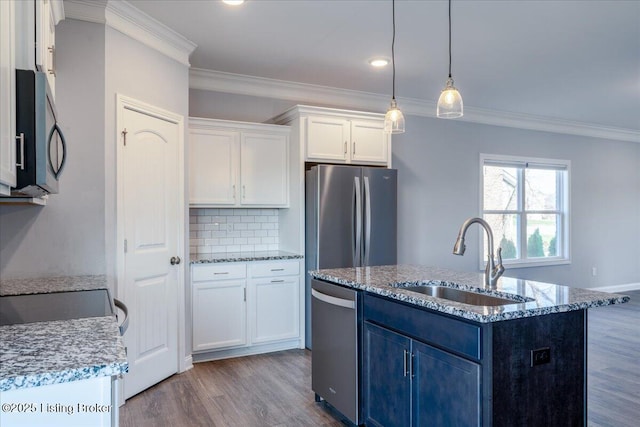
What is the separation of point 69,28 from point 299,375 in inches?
113

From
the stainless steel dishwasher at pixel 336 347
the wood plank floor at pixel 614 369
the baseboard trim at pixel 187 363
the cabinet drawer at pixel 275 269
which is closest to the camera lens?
the stainless steel dishwasher at pixel 336 347

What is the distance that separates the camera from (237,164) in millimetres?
4195

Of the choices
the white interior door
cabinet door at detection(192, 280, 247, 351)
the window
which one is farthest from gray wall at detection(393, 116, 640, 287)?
the white interior door

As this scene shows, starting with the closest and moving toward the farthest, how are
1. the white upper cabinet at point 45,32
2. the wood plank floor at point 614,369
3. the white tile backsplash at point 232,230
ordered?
the white upper cabinet at point 45,32 < the wood plank floor at point 614,369 < the white tile backsplash at point 232,230

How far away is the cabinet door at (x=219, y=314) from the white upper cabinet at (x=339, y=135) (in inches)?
54.5

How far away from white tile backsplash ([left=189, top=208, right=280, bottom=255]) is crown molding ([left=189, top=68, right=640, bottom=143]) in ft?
3.92

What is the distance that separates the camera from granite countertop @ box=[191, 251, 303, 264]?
3900mm

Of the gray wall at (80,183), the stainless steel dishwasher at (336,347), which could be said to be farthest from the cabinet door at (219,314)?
the stainless steel dishwasher at (336,347)

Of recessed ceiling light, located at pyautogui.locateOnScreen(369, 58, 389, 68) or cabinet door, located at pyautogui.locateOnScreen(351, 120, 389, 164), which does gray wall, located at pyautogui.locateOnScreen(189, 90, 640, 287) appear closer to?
cabinet door, located at pyautogui.locateOnScreen(351, 120, 389, 164)

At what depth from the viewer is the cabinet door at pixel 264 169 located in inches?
167

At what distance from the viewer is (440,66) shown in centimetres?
416

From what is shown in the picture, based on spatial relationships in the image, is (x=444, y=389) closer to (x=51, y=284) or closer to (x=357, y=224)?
(x=51, y=284)

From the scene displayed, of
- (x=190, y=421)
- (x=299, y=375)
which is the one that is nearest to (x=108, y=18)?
(x=190, y=421)

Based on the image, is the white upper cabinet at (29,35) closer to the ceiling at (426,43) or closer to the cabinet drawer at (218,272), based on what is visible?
the ceiling at (426,43)
